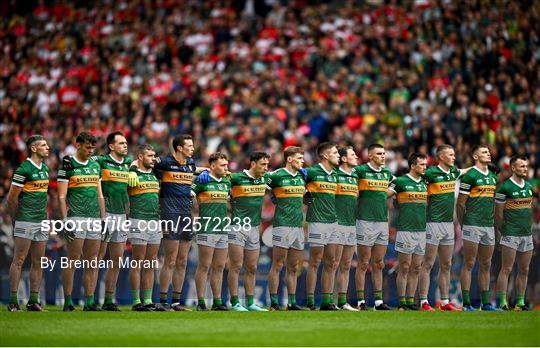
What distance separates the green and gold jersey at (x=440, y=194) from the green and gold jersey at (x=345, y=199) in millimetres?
1205

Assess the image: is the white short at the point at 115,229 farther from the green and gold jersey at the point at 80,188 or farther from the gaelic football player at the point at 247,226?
the gaelic football player at the point at 247,226

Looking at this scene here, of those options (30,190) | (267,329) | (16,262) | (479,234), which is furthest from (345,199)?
(16,262)

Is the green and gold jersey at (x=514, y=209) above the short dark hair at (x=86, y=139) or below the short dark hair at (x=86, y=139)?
below

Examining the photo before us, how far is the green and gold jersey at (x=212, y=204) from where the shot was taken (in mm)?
15656

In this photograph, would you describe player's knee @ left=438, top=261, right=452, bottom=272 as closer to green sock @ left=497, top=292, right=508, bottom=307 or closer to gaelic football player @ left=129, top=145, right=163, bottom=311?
green sock @ left=497, top=292, right=508, bottom=307

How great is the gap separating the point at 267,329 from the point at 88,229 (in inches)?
130

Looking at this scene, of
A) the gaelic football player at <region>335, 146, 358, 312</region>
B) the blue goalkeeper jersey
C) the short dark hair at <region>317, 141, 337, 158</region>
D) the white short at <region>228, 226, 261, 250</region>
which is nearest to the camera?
the blue goalkeeper jersey

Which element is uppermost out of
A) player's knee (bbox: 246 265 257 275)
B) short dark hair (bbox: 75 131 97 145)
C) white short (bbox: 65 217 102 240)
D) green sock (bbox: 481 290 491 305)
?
short dark hair (bbox: 75 131 97 145)

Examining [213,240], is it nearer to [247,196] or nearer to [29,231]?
[247,196]

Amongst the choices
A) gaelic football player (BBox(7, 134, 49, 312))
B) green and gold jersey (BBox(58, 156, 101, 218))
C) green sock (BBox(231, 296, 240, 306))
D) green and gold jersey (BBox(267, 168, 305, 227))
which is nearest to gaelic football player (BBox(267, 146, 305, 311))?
green and gold jersey (BBox(267, 168, 305, 227))

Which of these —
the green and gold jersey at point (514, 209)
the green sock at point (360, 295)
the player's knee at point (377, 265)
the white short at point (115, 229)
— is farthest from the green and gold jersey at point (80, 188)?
the green and gold jersey at point (514, 209)

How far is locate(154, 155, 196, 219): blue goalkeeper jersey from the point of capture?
15.6 metres

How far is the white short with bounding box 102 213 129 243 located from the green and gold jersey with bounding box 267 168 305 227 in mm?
2192

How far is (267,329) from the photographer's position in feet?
43.2
